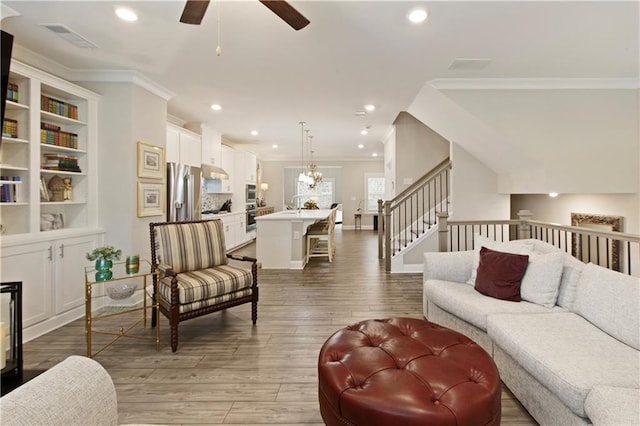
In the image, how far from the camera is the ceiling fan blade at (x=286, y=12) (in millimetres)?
1990

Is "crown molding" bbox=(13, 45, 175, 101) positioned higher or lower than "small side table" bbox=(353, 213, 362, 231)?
higher

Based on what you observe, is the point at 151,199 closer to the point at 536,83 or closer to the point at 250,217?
the point at 250,217

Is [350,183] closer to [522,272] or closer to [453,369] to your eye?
[522,272]

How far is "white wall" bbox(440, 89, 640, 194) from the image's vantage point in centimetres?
406

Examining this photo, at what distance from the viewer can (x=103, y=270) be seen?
2.61 metres

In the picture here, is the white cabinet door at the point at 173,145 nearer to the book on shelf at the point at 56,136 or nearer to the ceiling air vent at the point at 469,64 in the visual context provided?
the book on shelf at the point at 56,136

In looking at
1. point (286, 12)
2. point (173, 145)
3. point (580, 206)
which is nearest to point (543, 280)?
point (286, 12)

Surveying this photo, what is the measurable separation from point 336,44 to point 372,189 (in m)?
9.24

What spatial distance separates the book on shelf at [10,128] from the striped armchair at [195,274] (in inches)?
58.0

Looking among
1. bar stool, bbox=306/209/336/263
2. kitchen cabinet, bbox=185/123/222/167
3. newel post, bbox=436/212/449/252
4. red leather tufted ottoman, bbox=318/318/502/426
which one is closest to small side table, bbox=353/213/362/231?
bar stool, bbox=306/209/336/263

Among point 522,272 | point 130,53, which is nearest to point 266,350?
point 522,272

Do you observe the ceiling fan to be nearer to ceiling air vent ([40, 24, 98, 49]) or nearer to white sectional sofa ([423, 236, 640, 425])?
ceiling air vent ([40, 24, 98, 49])

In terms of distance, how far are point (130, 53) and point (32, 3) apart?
0.86 meters

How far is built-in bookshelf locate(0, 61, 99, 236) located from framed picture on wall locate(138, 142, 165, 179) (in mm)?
490
